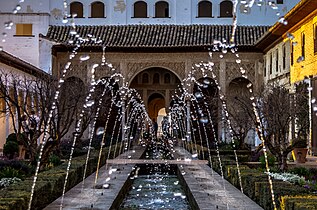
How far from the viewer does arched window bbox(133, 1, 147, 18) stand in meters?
33.3

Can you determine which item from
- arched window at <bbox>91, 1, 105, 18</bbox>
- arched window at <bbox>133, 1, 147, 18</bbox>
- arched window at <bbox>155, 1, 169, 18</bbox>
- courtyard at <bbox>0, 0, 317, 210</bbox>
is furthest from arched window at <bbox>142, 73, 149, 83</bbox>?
arched window at <bbox>91, 1, 105, 18</bbox>

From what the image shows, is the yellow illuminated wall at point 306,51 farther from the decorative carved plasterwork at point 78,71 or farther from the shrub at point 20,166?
the decorative carved plasterwork at point 78,71

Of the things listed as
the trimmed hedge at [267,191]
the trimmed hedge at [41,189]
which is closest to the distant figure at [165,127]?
the trimmed hedge at [41,189]

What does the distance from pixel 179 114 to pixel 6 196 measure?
26.4 m

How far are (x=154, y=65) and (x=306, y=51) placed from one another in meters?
10.9

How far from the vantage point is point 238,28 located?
31.6 meters

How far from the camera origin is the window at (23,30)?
3241 cm

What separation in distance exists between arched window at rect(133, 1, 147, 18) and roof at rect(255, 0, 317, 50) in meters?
7.38

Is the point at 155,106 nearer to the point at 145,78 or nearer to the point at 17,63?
the point at 145,78

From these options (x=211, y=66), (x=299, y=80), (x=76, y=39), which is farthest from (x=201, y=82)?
(x=299, y=80)

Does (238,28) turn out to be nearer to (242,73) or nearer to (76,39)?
(242,73)

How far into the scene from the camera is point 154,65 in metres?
30.8

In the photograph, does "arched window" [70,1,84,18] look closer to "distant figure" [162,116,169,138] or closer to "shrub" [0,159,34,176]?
"distant figure" [162,116,169,138]

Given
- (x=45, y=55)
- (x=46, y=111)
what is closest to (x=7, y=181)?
(x=46, y=111)
